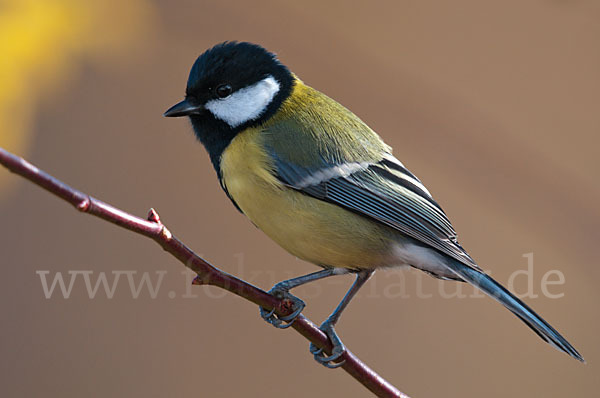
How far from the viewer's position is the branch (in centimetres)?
77

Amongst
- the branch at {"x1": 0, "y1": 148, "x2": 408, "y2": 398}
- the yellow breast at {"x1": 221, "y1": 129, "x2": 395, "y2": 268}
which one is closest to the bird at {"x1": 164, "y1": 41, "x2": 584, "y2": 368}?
the yellow breast at {"x1": 221, "y1": 129, "x2": 395, "y2": 268}

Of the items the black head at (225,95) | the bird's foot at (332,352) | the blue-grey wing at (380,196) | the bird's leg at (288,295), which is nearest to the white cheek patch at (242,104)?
the black head at (225,95)

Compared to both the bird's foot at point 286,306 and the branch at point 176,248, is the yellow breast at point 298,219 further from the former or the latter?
the branch at point 176,248

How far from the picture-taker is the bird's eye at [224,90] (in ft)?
5.49

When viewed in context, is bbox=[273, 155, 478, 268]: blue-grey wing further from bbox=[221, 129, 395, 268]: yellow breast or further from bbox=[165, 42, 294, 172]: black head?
bbox=[165, 42, 294, 172]: black head

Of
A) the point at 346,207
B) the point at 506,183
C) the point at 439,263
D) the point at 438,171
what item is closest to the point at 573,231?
the point at 506,183

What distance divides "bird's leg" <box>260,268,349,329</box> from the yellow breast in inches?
1.5

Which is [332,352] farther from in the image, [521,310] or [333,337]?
[521,310]

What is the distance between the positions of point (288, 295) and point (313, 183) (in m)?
0.30

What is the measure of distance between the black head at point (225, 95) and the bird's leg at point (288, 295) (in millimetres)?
366

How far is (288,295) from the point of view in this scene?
1482 millimetres

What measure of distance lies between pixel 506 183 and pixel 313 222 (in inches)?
58.6

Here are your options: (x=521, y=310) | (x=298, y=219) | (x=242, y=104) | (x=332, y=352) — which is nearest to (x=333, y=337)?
(x=332, y=352)

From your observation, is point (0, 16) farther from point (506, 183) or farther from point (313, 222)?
point (506, 183)
